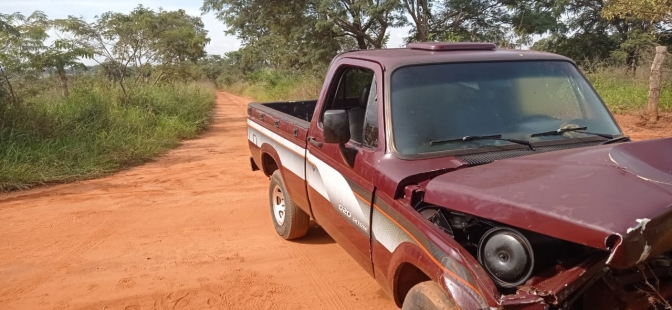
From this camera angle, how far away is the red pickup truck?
200cm

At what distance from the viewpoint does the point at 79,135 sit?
31.4ft

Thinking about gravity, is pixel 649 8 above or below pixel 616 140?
above

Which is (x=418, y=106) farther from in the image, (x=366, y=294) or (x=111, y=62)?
(x=111, y=62)

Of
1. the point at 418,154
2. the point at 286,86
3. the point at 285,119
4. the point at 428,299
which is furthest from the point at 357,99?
the point at 286,86

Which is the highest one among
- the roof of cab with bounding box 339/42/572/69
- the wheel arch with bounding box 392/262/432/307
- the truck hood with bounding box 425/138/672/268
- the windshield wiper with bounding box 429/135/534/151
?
the roof of cab with bounding box 339/42/572/69

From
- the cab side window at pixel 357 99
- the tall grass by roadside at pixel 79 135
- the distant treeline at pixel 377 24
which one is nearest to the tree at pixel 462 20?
the distant treeline at pixel 377 24

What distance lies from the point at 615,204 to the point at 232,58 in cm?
5492

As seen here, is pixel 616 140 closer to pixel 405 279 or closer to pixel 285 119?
pixel 405 279

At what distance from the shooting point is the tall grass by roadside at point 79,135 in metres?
8.19

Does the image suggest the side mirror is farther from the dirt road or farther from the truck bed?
the dirt road

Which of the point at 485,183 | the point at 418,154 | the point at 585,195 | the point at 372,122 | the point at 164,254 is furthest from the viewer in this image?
the point at 164,254

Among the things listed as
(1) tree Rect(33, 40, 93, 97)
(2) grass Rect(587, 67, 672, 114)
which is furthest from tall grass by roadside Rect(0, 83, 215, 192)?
(2) grass Rect(587, 67, 672, 114)

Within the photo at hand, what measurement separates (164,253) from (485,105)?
134 inches

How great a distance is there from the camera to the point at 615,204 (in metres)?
1.92
